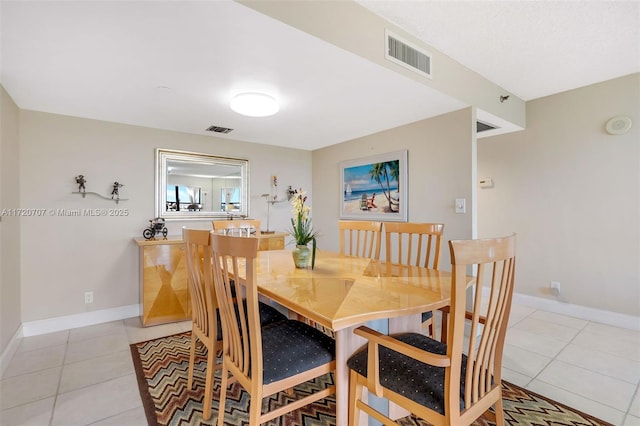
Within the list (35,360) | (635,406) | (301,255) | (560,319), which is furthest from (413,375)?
(560,319)

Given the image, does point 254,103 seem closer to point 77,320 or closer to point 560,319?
point 77,320

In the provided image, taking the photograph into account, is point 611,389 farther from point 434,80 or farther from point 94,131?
point 94,131

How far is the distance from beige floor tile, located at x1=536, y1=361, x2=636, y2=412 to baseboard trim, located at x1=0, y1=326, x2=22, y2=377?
3797mm

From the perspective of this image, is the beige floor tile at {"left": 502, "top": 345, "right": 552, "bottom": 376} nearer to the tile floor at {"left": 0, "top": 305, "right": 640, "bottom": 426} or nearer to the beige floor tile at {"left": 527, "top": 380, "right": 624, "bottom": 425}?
the tile floor at {"left": 0, "top": 305, "right": 640, "bottom": 426}

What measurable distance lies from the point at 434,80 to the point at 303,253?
1694 millimetres

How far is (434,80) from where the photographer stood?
7.68 feet

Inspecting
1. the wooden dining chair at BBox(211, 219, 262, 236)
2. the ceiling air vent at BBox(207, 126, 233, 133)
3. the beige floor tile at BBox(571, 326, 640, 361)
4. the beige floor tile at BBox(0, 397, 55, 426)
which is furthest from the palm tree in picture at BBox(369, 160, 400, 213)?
the beige floor tile at BBox(0, 397, 55, 426)

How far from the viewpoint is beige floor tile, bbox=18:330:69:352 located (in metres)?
2.53

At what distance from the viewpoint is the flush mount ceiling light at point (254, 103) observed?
7.70 ft

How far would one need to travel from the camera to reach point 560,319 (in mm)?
3141

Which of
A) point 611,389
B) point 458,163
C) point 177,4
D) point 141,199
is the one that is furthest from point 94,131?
point 611,389

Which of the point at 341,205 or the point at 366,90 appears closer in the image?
the point at 366,90

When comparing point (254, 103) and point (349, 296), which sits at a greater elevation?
point (254, 103)

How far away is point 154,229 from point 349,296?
106 inches
